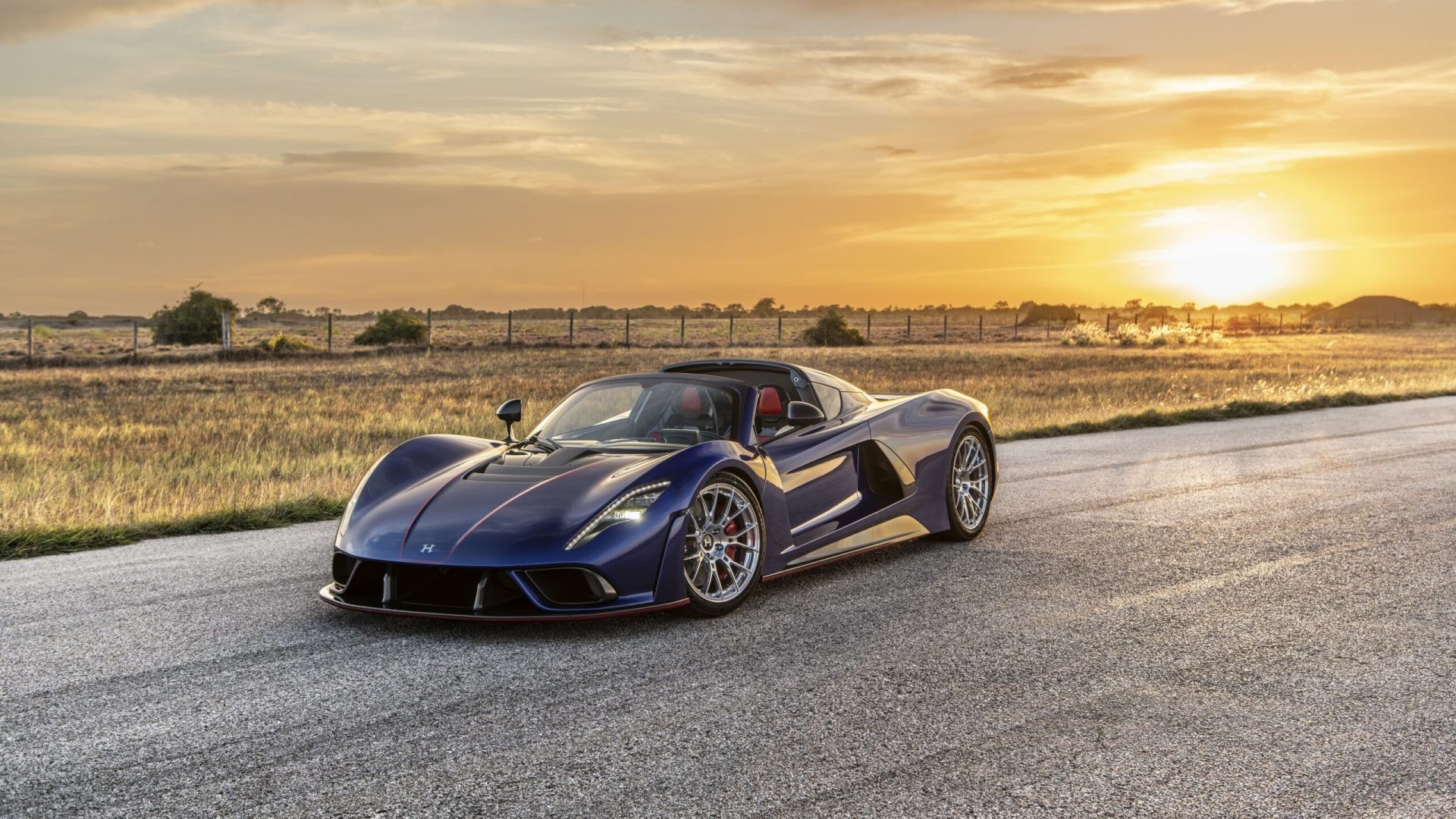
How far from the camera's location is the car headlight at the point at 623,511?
5.97 m

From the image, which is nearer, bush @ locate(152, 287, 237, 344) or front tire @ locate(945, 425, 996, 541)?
front tire @ locate(945, 425, 996, 541)

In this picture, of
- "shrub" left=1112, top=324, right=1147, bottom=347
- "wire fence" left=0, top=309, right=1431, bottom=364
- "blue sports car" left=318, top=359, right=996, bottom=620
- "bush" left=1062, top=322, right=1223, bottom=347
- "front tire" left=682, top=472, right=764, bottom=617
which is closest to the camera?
"blue sports car" left=318, top=359, right=996, bottom=620

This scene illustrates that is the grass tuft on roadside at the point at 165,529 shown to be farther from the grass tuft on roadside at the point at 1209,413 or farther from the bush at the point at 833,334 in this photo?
the bush at the point at 833,334

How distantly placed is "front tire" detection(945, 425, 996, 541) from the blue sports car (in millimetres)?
26

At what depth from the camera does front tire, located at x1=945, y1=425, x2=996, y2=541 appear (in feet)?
27.8

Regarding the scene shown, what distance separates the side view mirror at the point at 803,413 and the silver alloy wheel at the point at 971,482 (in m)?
1.60

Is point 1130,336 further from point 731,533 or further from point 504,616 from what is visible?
point 504,616

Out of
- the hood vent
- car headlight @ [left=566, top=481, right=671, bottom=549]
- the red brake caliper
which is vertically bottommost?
the red brake caliper

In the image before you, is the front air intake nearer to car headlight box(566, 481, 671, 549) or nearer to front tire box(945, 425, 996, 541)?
car headlight box(566, 481, 671, 549)

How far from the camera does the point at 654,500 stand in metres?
6.22

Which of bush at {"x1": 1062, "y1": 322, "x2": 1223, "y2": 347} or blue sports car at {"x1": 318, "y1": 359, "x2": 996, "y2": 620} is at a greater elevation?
bush at {"x1": 1062, "y1": 322, "x2": 1223, "y2": 347}

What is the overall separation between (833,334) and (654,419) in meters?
54.2

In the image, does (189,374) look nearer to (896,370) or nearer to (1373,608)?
(896,370)

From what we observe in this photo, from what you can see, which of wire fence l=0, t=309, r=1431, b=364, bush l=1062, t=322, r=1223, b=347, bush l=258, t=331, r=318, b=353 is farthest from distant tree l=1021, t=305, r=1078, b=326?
bush l=258, t=331, r=318, b=353
